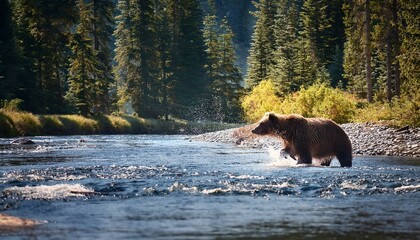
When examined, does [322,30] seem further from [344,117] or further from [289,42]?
[344,117]

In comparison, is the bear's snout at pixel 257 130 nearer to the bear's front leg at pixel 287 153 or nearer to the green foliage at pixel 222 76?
the bear's front leg at pixel 287 153

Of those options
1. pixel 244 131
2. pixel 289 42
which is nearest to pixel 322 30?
pixel 289 42

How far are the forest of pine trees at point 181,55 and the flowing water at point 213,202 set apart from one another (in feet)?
50.6

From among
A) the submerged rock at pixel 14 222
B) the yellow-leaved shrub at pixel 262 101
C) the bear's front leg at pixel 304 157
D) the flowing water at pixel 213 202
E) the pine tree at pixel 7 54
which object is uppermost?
the pine tree at pixel 7 54

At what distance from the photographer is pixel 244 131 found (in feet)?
128

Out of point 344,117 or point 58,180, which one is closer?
point 58,180

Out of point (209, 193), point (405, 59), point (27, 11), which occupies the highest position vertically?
point (27, 11)

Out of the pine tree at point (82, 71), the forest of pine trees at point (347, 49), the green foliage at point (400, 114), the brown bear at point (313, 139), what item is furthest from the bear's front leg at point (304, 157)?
the pine tree at point (82, 71)

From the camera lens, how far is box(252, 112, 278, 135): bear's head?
1794cm

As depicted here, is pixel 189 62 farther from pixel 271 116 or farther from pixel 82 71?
pixel 271 116

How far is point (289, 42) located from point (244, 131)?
136 feet

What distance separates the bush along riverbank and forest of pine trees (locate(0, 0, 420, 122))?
2.80 metres

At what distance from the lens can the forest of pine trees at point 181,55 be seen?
43787mm

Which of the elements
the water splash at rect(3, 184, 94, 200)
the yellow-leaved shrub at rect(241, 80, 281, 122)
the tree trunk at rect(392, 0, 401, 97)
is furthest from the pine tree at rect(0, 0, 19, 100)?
the water splash at rect(3, 184, 94, 200)
